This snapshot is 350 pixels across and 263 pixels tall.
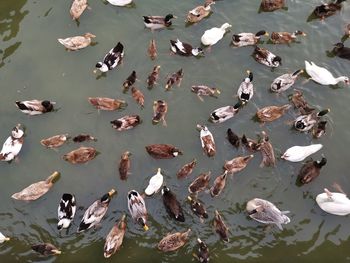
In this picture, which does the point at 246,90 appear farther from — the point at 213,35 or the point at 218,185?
the point at 218,185

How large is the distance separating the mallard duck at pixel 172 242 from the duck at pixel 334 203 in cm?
413

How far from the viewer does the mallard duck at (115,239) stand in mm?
11742

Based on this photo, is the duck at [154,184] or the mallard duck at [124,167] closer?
the duck at [154,184]

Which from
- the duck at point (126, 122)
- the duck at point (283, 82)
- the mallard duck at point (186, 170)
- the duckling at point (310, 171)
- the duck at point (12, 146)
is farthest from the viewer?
the duck at point (283, 82)

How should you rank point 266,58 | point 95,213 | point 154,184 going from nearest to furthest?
point 95,213 → point 154,184 → point 266,58

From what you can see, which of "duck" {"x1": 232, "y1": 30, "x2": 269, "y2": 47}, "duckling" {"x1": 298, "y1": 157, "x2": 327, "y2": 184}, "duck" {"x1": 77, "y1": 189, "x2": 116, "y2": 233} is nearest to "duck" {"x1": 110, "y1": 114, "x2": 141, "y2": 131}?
"duck" {"x1": 77, "y1": 189, "x2": 116, "y2": 233}

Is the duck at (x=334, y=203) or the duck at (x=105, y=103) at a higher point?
the duck at (x=105, y=103)

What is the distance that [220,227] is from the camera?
12.2 metres

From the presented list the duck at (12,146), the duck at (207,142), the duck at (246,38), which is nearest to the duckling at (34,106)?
the duck at (12,146)

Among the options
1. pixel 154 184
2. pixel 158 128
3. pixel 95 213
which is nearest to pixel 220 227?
pixel 154 184

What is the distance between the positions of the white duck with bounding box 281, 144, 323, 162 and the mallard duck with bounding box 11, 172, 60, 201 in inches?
284

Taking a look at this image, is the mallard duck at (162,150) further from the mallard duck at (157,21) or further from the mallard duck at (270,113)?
the mallard duck at (157,21)

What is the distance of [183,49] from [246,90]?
2.73 meters

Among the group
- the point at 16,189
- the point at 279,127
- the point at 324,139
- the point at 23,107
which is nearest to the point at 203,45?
the point at 279,127
